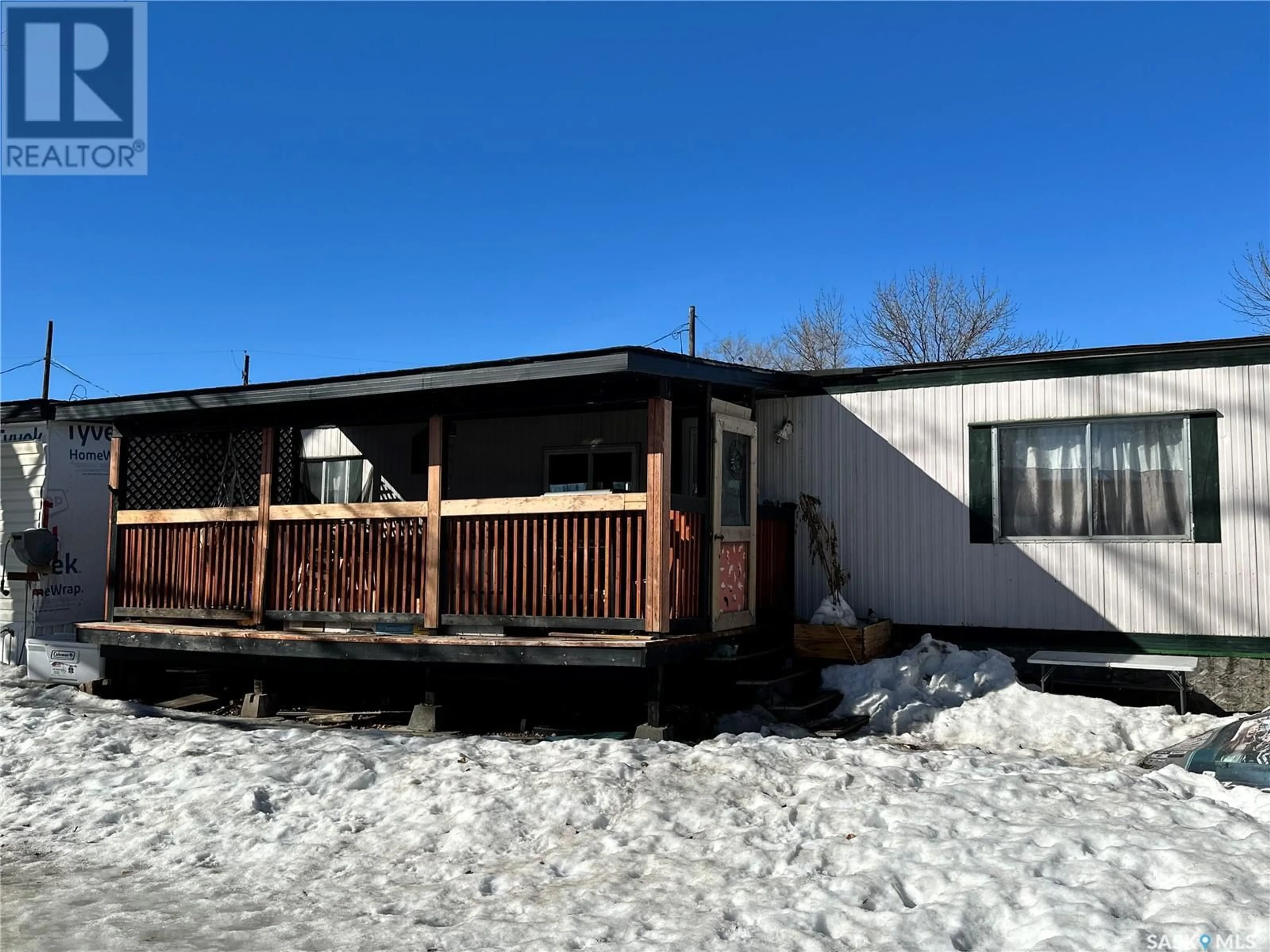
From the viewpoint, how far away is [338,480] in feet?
42.8

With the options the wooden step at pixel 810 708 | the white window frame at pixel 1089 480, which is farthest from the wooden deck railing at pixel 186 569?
the white window frame at pixel 1089 480

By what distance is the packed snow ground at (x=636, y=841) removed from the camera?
407 cm

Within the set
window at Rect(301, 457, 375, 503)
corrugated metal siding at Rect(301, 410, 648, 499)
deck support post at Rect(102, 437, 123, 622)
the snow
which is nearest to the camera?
the snow

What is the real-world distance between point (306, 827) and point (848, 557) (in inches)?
223

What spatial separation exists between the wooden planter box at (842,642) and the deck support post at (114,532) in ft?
22.3

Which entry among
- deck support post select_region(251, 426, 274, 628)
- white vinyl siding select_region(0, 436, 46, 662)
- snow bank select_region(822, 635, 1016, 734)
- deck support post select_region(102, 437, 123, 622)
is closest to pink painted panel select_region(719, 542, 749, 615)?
snow bank select_region(822, 635, 1016, 734)

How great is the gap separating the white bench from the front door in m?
2.46

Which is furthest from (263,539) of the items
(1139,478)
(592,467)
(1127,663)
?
(1139,478)

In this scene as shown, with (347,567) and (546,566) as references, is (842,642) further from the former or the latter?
(347,567)

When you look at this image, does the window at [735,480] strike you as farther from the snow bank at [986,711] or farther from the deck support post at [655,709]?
the snow bank at [986,711]

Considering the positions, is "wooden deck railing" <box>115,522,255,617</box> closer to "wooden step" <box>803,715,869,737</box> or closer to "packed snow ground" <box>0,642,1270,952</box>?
"packed snow ground" <box>0,642,1270,952</box>

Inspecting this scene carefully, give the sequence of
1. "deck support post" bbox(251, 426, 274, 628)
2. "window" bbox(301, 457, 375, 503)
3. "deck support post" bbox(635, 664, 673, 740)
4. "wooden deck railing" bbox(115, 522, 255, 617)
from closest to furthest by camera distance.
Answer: "deck support post" bbox(635, 664, 673, 740) < "deck support post" bbox(251, 426, 274, 628) < "wooden deck railing" bbox(115, 522, 255, 617) < "window" bbox(301, 457, 375, 503)

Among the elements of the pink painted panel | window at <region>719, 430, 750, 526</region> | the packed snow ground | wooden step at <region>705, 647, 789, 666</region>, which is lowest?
the packed snow ground

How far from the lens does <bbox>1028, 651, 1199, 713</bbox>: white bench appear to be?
→ 25.8 feet
